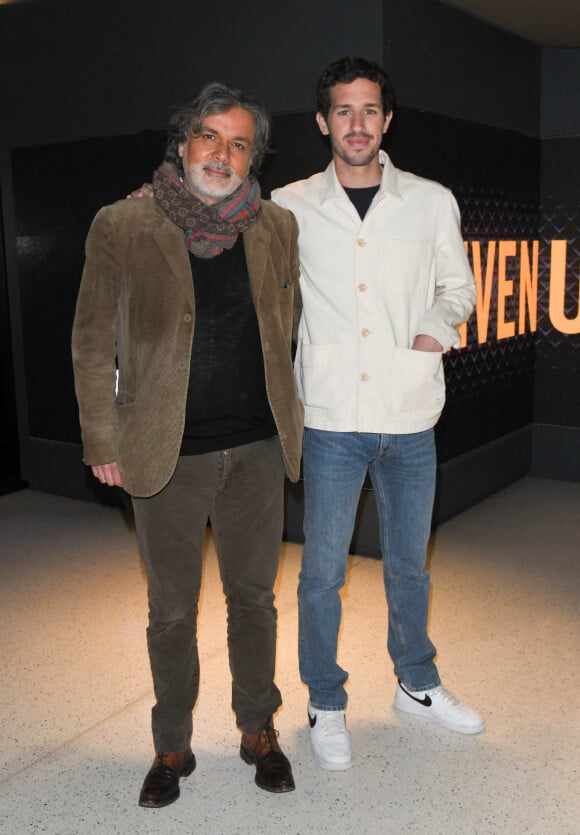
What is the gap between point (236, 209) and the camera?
2.00m

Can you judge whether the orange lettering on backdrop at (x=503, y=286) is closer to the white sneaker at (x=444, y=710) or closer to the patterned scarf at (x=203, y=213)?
the white sneaker at (x=444, y=710)

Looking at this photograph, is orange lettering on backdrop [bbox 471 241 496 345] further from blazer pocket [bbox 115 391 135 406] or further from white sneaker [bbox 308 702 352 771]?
blazer pocket [bbox 115 391 135 406]

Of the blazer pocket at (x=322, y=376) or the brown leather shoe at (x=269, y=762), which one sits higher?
the blazer pocket at (x=322, y=376)

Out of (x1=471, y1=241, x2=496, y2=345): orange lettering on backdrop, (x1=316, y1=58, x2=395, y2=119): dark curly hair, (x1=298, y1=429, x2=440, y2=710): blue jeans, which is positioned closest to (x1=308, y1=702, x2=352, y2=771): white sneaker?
(x1=298, y1=429, x2=440, y2=710): blue jeans

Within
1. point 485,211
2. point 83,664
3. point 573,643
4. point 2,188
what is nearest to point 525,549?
point 573,643

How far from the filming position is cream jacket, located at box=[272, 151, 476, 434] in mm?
2271

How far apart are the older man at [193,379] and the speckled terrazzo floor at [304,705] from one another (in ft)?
0.70

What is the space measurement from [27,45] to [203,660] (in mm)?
3351

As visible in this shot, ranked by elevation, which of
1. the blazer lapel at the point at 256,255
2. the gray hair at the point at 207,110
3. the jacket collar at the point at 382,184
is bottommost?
the blazer lapel at the point at 256,255

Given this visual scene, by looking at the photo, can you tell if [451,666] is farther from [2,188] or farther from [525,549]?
[2,188]

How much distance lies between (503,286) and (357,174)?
259cm

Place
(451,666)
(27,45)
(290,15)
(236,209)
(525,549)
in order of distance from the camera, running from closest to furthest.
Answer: (236,209) < (451,666) < (290,15) < (525,549) < (27,45)

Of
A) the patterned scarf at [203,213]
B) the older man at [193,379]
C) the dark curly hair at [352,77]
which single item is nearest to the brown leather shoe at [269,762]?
the older man at [193,379]

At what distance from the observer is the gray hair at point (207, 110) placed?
1979 millimetres
